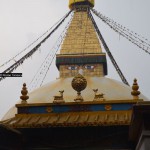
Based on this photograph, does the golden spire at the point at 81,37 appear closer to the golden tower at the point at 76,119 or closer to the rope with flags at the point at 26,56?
the rope with flags at the point at 26,56

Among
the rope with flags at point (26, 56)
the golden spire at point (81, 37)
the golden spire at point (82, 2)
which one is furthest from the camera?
the golden spire at point (82, 2)

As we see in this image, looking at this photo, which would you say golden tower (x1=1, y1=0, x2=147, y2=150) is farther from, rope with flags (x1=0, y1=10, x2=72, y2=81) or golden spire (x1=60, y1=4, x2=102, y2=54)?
golden spire (x1=60, y1=4, x2=102, y2=54)

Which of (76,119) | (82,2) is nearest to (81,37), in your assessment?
(82,2)

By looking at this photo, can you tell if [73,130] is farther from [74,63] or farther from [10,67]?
[74,63]

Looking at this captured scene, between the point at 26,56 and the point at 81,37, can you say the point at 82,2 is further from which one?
the point at 26,56

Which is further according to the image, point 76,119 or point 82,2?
point 82,2

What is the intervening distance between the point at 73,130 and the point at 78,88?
161 cm

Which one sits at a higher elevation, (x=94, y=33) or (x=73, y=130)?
(x=94, y=33)

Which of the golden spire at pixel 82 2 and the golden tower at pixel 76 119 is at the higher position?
the golden spire at pixel 82 2

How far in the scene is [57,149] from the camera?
522 inches

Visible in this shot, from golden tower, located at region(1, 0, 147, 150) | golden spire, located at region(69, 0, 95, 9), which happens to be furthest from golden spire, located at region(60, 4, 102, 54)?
golden tower, located at region(1, 0, 147, 150)

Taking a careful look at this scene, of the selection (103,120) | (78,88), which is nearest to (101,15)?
(78,88)

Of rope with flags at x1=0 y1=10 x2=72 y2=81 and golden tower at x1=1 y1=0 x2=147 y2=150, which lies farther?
rope with flags at x1=0 y1=10 x2=72 y2=81

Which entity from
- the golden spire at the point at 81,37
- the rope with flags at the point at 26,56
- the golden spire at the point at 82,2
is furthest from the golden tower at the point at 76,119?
the golden spire at the point at 82,2
